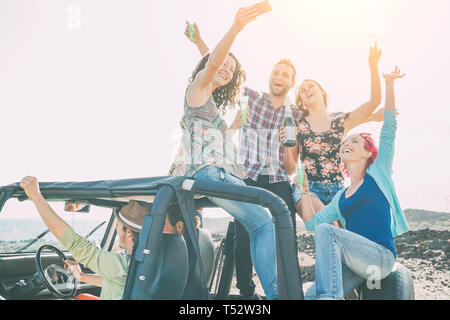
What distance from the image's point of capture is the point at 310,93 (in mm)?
4152

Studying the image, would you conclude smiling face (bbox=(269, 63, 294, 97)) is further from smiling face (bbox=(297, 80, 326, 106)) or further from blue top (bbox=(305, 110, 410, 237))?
blue top (bbox=(305, 110, 410, 237))

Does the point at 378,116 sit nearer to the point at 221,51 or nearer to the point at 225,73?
the point at 225,73

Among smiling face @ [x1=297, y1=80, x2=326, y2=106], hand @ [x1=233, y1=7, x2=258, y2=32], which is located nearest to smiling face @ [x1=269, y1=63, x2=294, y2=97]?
smiling face @ [x1=297, y1=80, x2=326, y2=106]

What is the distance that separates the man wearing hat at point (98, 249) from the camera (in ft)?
8.52

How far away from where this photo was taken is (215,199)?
2723mm

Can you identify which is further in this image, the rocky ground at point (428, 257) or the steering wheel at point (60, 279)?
the rocky ground at point (428, 257)

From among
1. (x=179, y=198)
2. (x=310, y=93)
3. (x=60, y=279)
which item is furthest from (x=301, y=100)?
(x=60, y=279)

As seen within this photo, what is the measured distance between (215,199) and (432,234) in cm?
2232

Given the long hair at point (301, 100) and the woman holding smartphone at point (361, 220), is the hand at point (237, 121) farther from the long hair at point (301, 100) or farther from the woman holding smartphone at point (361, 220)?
the woman holding smartphone at point (361, 220)

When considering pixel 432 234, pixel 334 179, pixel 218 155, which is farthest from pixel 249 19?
pixel 432 234

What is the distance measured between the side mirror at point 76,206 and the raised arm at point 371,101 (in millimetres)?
2621

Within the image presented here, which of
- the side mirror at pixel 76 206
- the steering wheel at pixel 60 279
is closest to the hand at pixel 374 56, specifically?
the side mirror at pixel 76 206
